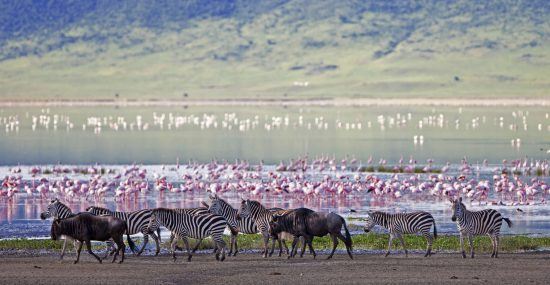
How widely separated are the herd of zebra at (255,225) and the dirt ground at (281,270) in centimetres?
29

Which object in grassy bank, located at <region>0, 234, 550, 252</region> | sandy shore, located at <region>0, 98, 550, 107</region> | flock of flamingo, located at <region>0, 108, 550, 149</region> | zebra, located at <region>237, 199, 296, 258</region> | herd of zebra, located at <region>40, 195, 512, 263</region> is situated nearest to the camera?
herd of zebra, located at <region>40, 195, 512, 263</region>

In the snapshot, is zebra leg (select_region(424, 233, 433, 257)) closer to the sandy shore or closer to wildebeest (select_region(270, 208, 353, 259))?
wildebeest (select_region(270, 208, 353, 259))

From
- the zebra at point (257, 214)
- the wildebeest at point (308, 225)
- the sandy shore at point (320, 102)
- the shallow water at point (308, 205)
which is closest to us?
the wildebeest at point (308, 225)

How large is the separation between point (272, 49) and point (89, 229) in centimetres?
12991

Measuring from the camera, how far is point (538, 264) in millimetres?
16875

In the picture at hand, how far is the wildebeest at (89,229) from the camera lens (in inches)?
664

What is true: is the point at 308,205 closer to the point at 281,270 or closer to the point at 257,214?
the point at 257,214

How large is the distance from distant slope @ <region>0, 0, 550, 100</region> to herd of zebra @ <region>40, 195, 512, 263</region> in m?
94.9

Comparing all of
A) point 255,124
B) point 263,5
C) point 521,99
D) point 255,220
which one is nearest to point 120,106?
point 521,99

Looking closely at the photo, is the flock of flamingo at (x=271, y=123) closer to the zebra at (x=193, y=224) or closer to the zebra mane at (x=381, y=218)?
the zebra mane at (x=381, y=218)

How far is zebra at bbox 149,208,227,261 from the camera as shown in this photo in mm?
17562

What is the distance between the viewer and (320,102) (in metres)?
115

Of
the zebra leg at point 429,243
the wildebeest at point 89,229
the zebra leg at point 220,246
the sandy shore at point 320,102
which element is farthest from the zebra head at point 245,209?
the sandy shore at point 320,102

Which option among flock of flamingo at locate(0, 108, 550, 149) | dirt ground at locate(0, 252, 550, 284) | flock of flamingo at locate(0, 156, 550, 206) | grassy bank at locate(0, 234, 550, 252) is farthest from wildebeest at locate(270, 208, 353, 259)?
flock of flamingo at locate(0, 108, 550, 149)
